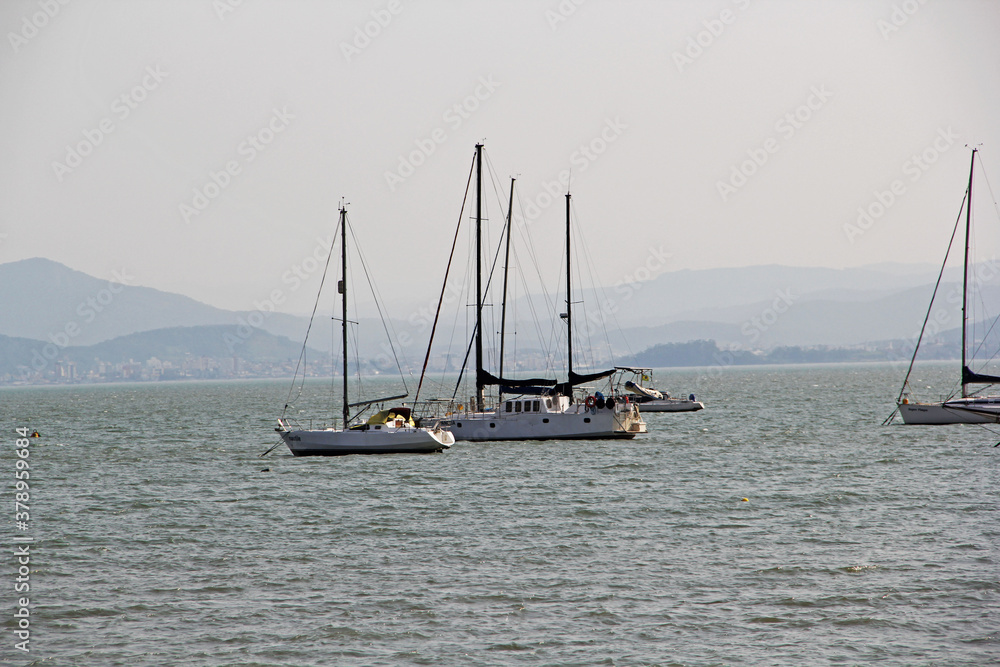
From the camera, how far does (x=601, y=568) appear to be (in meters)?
24.4

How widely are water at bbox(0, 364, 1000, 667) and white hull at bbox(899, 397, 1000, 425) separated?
17.0 metres

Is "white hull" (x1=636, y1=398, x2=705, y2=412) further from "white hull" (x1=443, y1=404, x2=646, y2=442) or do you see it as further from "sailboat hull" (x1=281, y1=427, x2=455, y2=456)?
"sailboat hull" (x1=281, y1=427, x2=455, y2=456)

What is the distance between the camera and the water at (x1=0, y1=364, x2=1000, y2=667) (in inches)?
744

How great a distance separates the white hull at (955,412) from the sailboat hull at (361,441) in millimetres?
33613

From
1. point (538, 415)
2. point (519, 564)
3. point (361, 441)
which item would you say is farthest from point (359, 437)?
point (519, 564)

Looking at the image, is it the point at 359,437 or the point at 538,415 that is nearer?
the point at 359,437

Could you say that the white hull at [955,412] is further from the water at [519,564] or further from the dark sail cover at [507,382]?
the dark sail cover at [507,382]

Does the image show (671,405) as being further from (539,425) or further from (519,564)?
(519,564)

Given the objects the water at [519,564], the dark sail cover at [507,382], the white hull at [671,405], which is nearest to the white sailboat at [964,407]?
the water at [519,564]

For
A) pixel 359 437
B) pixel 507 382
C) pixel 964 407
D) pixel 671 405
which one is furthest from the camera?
pixel 671 405

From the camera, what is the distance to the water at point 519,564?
1889 cm

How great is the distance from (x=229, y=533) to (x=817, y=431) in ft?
155

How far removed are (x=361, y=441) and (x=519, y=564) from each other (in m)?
26.0

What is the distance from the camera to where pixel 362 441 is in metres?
49.8
